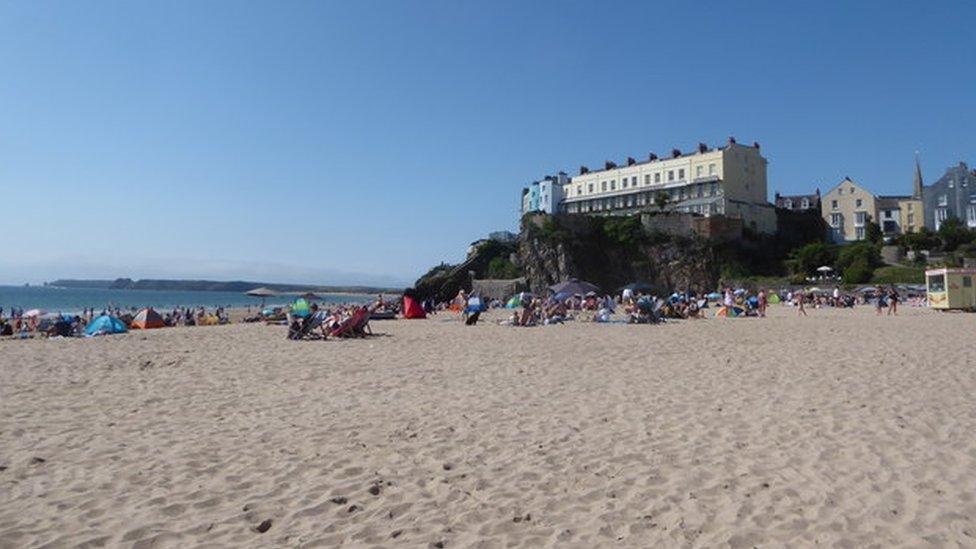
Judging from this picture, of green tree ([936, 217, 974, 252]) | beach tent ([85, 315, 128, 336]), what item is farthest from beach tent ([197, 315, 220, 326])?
green tree ([936, 217, 974, 252])

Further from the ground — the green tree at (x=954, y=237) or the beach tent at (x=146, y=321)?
the green tree at (x=954, y=237)

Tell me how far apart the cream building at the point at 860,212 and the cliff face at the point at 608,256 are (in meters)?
21.7

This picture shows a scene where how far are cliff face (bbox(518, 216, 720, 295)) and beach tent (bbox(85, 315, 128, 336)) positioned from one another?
41838mm

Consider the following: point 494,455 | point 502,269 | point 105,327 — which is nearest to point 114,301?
point 502,269

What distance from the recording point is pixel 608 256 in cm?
6419

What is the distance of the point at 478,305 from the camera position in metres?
25.9

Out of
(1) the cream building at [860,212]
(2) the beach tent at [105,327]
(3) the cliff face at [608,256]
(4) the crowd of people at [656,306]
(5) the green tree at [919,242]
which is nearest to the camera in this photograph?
(2) the beach tent at [105,327]

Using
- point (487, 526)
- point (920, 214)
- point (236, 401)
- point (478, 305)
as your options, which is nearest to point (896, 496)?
point (487, 526)

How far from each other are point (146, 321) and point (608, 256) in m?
45.2

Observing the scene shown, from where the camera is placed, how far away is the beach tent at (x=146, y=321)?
27.3 meters

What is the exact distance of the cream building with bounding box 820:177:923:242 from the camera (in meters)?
73.4

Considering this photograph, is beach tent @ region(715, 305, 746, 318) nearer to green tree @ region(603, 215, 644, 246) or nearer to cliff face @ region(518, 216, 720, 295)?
cliff face @ region(518, 216, 720, 295)

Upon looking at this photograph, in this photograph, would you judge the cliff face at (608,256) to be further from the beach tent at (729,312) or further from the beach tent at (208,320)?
the beach tent at (208,320)

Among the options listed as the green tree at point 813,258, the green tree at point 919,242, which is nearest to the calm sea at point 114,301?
the green tree at point 813,258
